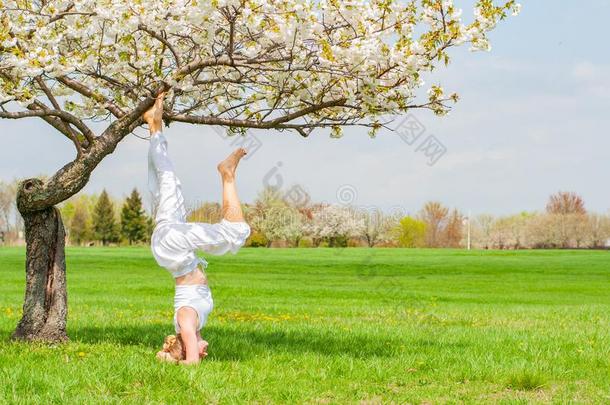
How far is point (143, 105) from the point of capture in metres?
10.2

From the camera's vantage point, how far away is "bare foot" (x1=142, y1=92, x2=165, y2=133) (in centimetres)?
980

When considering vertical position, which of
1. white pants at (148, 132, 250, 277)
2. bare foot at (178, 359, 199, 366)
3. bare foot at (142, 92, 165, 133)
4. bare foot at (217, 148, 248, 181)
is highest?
bare foot at (142, 92, 165, 133)

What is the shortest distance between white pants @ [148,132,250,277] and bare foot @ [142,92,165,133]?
1.72ft

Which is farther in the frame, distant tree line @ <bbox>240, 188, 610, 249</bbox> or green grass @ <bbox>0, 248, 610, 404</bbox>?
distant tree line @ <bbox>240, 188, 610, 249</bbox>

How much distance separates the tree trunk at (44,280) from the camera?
10.9 meters

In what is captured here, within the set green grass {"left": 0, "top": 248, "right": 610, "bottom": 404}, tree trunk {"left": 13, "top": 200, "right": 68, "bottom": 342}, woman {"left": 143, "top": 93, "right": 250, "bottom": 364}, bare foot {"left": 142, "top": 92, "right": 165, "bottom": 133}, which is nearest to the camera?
green grass {"left": 0, "top": 248, "right": 610, "bottom": 404}

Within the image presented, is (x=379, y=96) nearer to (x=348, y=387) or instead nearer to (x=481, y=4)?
(x=481, y=4)

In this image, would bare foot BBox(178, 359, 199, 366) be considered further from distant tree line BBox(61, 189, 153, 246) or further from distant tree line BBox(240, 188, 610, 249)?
distant tree line BBox(61, 189, 153, 246)

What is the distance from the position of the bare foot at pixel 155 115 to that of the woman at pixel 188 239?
40cm

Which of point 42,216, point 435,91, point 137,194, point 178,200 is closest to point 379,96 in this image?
point 435,91

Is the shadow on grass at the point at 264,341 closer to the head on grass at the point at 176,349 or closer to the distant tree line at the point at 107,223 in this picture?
the head on grass at the point at 176,349

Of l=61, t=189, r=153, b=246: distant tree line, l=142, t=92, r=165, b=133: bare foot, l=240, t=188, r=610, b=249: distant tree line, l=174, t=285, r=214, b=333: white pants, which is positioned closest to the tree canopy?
l=142, t=92, r=165, b=133: bare foot

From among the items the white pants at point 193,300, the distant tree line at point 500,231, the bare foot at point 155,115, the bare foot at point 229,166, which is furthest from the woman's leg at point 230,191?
the distant tree line at point 500,231

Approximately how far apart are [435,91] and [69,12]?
4703 mm
